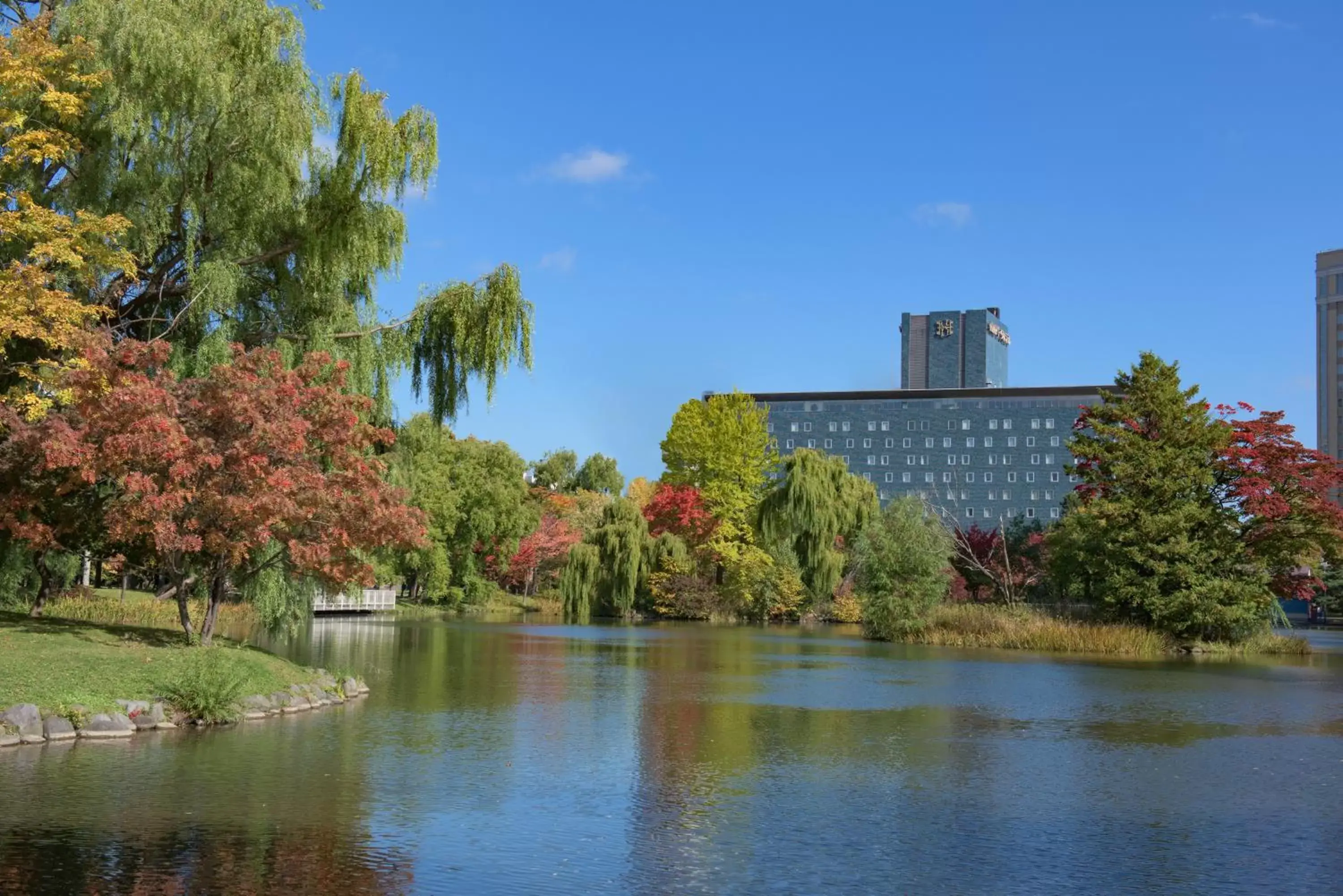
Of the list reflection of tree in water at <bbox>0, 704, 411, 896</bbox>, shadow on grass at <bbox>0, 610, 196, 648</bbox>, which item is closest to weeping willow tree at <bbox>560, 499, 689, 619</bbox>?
shadow on grass at <bbox>0, 610, 196, 648</bbox>

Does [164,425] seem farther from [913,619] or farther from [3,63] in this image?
[913,619]

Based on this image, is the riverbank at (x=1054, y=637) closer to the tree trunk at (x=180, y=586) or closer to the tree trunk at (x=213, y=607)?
the tree trunk at (x=180, y=586)

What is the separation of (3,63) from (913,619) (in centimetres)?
2934

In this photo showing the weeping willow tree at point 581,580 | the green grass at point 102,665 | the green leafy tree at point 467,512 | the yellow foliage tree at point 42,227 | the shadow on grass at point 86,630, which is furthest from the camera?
the green leafy tree at point 467,512

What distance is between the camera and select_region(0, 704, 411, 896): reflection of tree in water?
7.19m

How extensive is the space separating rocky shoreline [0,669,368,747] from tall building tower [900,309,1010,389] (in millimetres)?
124545

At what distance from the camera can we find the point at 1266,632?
1409 inches

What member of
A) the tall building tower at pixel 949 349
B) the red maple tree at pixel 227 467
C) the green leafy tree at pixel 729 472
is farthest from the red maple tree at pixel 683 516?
the tall building tower at pixel 949 349

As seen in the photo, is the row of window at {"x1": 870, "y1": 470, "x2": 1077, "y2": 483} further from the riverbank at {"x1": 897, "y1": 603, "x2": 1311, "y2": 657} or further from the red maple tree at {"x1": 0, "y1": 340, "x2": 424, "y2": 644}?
the red maple tree at {"x1": 0, "y1": 340, "x2": 424, "y2": 644}

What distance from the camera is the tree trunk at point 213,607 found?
17328 millimetres

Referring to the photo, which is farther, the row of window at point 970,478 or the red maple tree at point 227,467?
the row of window at point 970,478

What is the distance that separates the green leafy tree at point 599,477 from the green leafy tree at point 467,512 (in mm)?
31296

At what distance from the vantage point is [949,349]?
461 ft

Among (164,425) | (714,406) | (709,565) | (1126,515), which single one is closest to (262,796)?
(164,425)
